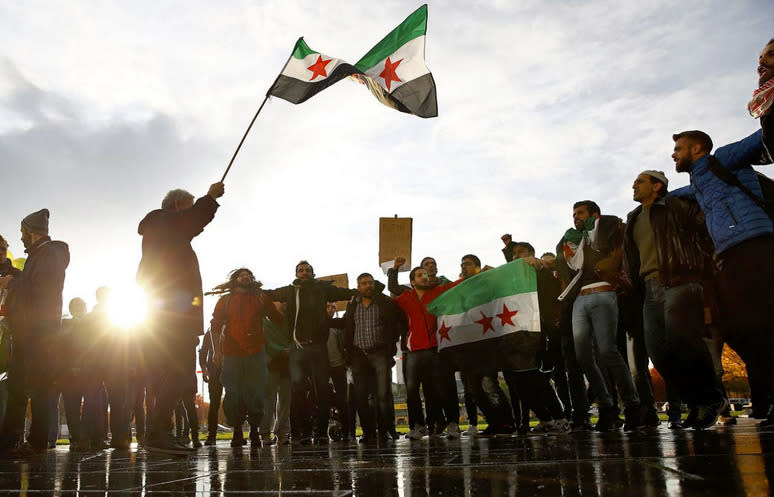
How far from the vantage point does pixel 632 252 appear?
577 cm

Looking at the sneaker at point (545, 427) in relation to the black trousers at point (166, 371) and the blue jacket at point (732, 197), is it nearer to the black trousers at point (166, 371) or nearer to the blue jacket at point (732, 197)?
the blue jacket at point (732, 197)

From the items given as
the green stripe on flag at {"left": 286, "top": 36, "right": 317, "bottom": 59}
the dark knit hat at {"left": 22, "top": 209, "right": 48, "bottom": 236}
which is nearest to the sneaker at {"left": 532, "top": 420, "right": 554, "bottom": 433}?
the green stripe on flag at {"left": 286, "top": 36, "right": 317, "bottom": 59}

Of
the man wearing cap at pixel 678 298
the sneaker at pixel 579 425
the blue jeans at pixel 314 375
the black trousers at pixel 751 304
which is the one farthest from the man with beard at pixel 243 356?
the black trousers at pixel 751 304

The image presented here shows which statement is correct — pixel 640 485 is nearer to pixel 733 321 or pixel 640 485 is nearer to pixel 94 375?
pixel 733 321

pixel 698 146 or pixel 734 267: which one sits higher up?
pixel 698 146

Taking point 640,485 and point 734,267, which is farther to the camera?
point 734,267

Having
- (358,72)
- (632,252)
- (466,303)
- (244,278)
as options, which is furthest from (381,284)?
(632,252)

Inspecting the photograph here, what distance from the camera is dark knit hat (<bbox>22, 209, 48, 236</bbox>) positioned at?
6684mm

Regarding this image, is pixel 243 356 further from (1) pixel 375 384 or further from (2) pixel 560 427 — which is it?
(2) pixel 560 427

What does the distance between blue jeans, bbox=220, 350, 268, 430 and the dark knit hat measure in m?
2.63

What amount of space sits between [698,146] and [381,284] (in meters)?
4.65

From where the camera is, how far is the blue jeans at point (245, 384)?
321 inches

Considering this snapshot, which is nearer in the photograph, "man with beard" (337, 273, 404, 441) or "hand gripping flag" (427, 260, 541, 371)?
"hand gripping flag" (427, 260, 541, 371)

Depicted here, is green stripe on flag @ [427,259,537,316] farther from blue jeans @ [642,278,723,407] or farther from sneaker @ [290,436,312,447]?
blue jeans @ [642,278,723,407]
